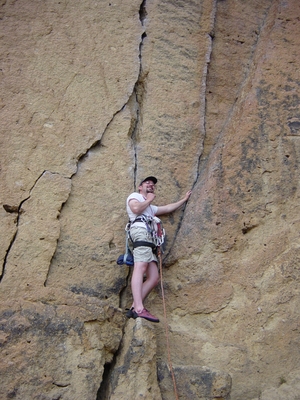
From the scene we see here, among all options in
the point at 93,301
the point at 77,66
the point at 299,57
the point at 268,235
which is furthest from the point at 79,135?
the point at 299,57

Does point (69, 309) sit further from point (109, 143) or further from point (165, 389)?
point (109, 143)

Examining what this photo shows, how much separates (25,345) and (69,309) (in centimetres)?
53

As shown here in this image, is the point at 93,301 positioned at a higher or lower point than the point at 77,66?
lower

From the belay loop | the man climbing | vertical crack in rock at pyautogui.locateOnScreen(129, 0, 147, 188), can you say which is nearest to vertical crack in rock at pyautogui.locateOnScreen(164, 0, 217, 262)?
the belay loop

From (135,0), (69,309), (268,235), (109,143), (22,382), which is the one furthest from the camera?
(135,0)

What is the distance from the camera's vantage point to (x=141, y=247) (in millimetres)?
5656

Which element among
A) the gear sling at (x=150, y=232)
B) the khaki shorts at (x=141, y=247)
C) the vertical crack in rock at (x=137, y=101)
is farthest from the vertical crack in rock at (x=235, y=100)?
the khaki shorts at (x=141, y=247)

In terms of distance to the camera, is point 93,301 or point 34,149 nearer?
point 93,301

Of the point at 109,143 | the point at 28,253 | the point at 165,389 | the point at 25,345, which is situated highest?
the point at 109,143

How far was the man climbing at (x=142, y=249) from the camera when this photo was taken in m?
5.49

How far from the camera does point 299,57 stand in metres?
6.50

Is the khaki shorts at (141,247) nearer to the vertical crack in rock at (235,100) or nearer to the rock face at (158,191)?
the rock face at (158,191)

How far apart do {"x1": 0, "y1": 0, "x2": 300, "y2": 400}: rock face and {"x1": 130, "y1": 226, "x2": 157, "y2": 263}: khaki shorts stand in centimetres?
27

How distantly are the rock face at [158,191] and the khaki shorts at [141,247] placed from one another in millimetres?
273
